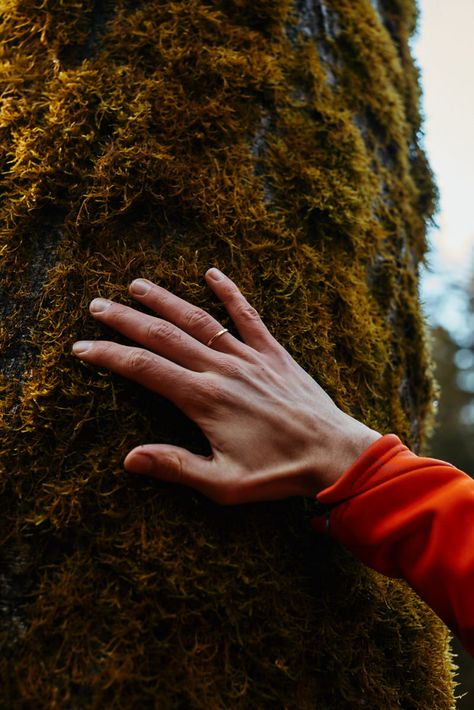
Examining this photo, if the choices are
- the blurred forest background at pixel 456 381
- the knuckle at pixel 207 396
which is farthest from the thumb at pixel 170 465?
the blurred forest background at pixel 456 381

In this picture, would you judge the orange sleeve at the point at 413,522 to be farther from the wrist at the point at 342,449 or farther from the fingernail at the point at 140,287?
the fingernail at the point at 140,287

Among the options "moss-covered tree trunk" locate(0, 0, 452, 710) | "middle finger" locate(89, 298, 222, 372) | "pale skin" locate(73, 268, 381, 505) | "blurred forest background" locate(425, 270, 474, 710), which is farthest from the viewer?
"blurred forest background" locate(425, 270, 474, 710)

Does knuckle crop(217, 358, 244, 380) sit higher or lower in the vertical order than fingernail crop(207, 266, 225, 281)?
lower

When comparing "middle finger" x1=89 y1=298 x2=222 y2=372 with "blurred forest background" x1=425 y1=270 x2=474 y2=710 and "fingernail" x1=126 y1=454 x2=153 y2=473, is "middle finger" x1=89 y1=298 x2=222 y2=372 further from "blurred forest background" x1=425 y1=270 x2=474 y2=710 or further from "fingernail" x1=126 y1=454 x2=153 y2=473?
"blurred forest background" x1=425 y1=270 x2=474 y2=710

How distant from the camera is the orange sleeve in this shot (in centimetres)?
136

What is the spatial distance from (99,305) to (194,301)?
0.92ft

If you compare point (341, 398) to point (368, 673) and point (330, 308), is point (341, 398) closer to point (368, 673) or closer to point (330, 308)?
point (330, 308)

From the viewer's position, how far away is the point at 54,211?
1701 mm

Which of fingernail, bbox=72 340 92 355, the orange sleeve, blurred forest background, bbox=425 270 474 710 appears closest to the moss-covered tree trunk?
fingernail, bbox=72 340 92 355

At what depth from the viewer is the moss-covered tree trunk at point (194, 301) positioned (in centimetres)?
129

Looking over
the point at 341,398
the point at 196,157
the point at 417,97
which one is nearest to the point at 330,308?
the point at 341,398

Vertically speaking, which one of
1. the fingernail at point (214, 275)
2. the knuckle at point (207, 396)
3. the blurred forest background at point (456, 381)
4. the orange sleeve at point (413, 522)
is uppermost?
the fingernail at point (214, 275)

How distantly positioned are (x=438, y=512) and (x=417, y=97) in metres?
2.40

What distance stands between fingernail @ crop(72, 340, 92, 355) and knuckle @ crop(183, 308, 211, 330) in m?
0.27
